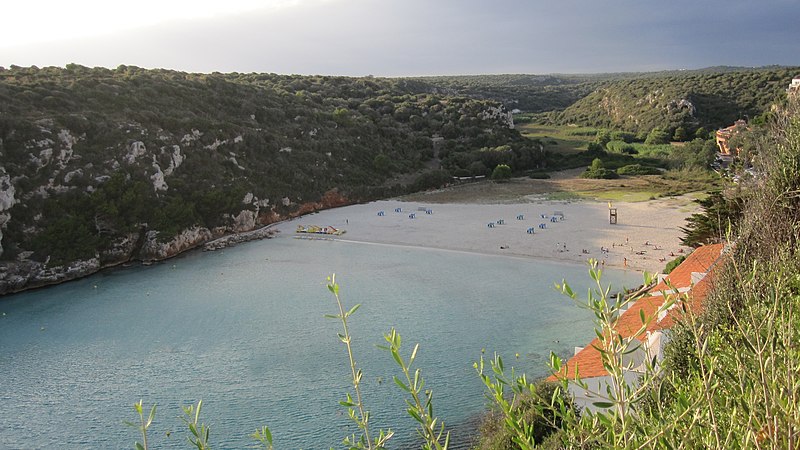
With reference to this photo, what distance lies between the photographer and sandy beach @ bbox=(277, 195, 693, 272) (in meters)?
25.6

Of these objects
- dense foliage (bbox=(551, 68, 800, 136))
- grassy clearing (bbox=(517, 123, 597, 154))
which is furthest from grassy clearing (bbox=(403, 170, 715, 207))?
dense foliage (bbox=(551, 68, 800, 136))

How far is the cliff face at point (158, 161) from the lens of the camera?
26.7 metres

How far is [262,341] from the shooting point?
1730 cm

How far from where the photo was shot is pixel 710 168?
147ft

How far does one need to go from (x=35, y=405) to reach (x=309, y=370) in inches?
257

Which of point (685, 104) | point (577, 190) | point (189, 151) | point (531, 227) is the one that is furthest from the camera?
point (685, 104)

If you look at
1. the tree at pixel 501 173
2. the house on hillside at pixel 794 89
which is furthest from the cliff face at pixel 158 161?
the house on hillside at pixel 794 89

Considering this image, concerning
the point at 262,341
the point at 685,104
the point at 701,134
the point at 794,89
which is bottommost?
the point at 262,341

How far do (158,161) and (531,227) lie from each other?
20.9 m

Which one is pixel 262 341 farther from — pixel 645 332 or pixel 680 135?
pixel 680 135

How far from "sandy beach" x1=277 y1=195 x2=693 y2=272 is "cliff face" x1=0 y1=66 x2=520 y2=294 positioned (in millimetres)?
4069

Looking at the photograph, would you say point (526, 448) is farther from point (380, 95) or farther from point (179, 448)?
point (380, 95)

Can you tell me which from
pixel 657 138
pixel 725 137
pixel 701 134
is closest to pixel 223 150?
pixel 725 137

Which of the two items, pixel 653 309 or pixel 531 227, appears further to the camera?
pixel 531 227
